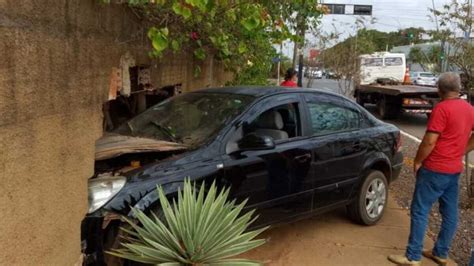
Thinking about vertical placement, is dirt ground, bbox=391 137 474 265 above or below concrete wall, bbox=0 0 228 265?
below

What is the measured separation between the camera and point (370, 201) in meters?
5.59

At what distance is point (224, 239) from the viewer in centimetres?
317

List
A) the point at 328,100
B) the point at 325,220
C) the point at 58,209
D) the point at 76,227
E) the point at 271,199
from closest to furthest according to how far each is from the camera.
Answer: the point at 58,209
the point at 76,227
the point at 271,199
the point at 328,100
the point at 325,220

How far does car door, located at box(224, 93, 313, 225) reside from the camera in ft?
13.5

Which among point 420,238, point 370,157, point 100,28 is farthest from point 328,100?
point 100,28

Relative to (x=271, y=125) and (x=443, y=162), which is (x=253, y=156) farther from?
(x=443, y=162)

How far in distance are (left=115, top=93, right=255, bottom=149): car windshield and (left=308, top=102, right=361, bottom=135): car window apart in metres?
0.76

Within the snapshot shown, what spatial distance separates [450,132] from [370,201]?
5.15 feet

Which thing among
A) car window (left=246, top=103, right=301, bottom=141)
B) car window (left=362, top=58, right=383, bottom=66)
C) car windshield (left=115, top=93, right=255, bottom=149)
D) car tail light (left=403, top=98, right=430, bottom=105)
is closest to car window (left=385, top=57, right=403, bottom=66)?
car window (left=362, top=58, right=383, bottom=66)

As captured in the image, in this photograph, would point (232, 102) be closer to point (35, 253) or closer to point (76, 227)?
point (76, 227)

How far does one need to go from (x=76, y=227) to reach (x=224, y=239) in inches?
40.9

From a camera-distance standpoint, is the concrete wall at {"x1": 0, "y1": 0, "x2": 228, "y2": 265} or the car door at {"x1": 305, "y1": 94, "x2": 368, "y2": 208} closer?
the concrete wall at {"x1": 0, "y1": 0, "x2": 228, "y2": 265}

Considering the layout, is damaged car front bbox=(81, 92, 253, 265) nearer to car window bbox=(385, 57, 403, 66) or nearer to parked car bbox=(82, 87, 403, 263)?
parked car bbox=(82, 87, 403, 263)

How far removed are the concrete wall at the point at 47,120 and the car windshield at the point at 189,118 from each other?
29.6 inches
